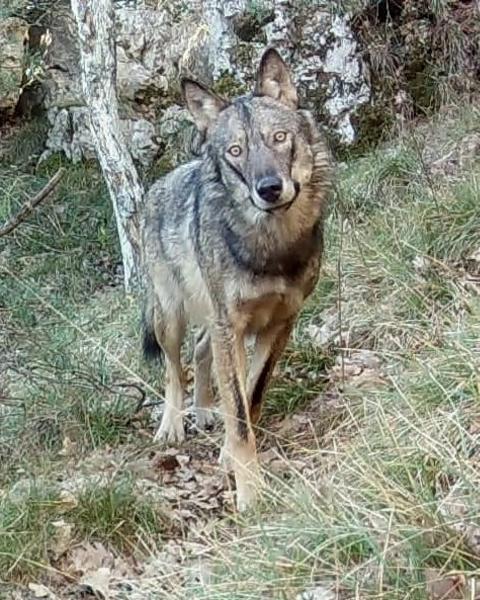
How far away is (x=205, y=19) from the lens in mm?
10102

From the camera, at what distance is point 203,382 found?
6246 millimetres

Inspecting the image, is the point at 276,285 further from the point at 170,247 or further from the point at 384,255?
the point at 384,255

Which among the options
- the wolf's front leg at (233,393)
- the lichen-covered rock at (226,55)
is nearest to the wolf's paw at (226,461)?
the wolf's front leg at (233,393)

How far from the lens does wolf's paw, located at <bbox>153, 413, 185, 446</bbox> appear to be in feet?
19.4

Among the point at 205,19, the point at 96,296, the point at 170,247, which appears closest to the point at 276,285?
the point at 170,247

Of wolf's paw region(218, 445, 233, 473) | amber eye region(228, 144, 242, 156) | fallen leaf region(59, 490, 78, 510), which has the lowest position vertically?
wolf's paw region(218, 445, 233, 473)

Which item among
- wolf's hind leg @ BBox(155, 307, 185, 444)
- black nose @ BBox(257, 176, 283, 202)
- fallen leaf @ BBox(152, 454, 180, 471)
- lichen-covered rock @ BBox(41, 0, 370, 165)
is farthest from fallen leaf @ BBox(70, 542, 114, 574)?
lichen-covered rock @ BBox(41, 0, 370, 165)

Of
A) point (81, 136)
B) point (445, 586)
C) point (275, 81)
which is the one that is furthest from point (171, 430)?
point (81, 136)

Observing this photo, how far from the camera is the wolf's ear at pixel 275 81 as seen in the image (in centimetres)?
506

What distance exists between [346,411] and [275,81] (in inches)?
63.3

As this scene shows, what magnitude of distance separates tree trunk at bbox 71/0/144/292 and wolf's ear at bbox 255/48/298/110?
3704 millimetres

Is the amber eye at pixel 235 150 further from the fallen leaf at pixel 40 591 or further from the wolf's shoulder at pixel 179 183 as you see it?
the fallen leaf at pixel 40 591

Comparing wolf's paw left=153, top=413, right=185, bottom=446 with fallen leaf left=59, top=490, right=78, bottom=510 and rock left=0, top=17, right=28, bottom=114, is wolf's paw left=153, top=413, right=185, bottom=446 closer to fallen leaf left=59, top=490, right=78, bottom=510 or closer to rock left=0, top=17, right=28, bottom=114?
fallen leaf left=59, top=490, right=78, bottom=510

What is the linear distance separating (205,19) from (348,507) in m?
7.26
